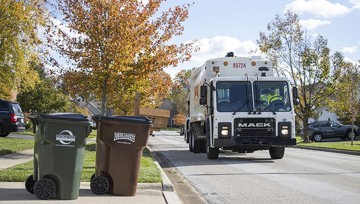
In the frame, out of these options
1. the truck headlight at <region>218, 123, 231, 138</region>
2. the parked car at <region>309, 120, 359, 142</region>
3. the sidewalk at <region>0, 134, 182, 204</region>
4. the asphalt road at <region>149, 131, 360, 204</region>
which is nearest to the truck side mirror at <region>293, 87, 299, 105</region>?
A: the asphalt road at <region>149, 131, 360, 204</region>

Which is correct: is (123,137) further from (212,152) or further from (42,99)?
(42,99)

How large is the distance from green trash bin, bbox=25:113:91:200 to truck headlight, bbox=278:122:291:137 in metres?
9.37

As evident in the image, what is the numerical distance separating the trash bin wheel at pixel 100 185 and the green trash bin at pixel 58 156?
0.57 metres

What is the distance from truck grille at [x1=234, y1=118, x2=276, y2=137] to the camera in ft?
50.6

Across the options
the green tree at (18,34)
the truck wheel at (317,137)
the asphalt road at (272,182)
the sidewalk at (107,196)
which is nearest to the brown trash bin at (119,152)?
the sidewalk at (107,196)

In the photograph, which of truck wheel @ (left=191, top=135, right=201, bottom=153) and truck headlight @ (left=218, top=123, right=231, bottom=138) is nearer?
truck headlight @ (left=218, top=123, right=231, bottom=138)

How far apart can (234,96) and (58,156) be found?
934 cm

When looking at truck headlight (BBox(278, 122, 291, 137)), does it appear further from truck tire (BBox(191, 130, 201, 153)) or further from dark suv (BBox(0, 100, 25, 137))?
dark suv (BBox(0, 100, 25, 137))

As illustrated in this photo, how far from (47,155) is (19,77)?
17689 millimetres

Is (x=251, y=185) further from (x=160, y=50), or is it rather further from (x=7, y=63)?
(x=7, y=63)

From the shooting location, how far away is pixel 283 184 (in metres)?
10.4

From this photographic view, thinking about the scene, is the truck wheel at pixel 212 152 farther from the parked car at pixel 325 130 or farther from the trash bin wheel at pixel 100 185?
the parked car at pixel 325 130

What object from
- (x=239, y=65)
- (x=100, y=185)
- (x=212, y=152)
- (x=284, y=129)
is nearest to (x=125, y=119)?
(x=100, y=185)

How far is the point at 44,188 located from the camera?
7.12 metres
